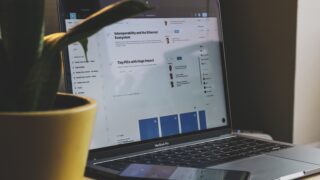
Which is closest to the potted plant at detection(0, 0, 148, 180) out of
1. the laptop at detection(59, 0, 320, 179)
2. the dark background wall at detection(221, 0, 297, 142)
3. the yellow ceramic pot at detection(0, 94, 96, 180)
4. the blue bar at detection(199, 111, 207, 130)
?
the yellow ceramic pot at detection(0, 94, 96, 180)

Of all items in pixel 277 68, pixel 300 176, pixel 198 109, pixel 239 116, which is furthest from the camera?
pixel 239 116

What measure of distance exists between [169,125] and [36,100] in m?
0.47

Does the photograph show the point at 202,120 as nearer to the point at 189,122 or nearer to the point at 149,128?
the point at 189,122

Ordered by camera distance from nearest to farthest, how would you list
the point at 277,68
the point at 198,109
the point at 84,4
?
the point at 84,4
the point at 198,109
the point at 277,68

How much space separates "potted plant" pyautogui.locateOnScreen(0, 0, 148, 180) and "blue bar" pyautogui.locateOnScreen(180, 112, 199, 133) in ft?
1.50

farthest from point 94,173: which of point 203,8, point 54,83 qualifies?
point 203,8

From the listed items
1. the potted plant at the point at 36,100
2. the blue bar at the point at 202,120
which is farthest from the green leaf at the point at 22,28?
the blue bar at the point at 202,120

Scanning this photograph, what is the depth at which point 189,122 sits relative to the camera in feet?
3.12

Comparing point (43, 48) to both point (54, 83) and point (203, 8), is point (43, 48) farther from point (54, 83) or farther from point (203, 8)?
point (203, 8)

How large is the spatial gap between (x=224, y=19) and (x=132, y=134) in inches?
19.0

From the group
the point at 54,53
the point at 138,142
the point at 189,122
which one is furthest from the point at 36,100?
the point at 189,122

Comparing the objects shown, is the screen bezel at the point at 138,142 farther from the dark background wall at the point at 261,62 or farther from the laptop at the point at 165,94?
the dark background wall at the point at 261,62

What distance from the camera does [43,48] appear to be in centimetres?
48

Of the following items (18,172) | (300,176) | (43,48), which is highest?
(43,48)
